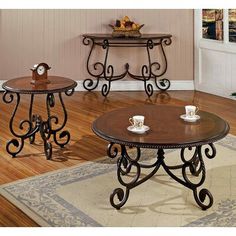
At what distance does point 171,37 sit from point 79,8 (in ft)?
4.24

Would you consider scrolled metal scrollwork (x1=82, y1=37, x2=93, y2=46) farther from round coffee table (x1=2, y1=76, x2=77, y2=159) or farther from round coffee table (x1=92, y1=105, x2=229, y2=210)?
round coffee table (x1=92, y1=105, x2=229, y2=210)

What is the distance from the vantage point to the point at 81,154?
4.50m

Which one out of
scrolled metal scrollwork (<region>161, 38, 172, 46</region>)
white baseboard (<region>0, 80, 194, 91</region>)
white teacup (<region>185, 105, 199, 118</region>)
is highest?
scrolled metal scrollwork (<region>161, 38, 172, 46</region>)

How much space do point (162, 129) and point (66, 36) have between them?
3810 millimetres

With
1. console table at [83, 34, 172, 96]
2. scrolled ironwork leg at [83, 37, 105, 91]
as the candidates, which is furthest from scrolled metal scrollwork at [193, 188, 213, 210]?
scrolled ironwork leg at [83, 37, 105, 91]

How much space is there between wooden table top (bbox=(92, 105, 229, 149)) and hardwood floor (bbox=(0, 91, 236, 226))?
0.74 metres

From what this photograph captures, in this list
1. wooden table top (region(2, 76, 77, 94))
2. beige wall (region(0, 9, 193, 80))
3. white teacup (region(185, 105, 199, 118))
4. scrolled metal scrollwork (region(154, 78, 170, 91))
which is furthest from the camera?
scrolled metal scrollwork (region(154, 78, 170, 91))

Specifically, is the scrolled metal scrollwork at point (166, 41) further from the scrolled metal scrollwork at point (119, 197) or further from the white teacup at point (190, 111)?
the scrolled metal scrollwork at point (119, 197)

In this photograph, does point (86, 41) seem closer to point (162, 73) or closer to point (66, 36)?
point (66, 36)

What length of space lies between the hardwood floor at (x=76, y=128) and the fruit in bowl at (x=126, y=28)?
809 millimetres

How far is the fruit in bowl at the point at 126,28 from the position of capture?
6547 millimetres

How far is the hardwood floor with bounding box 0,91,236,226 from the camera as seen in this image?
4.03 metres

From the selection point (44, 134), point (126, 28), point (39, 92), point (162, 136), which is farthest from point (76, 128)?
point (162, 136)

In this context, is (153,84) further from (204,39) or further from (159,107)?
(159,107)
